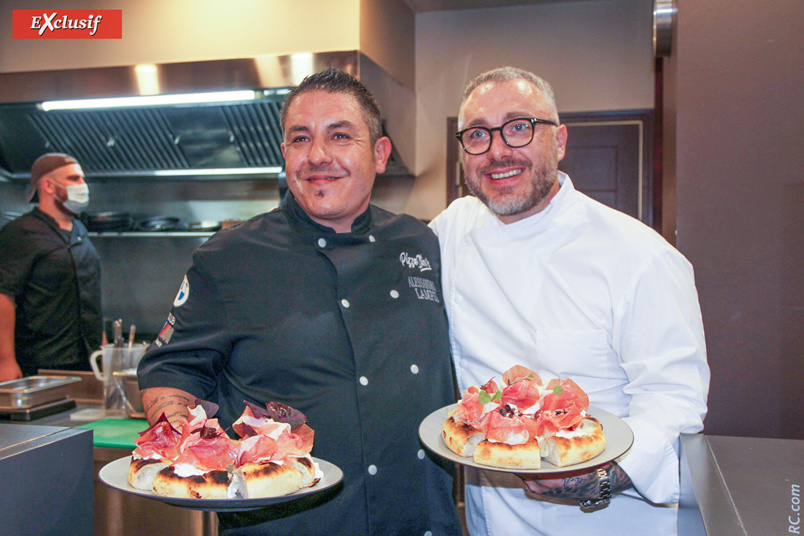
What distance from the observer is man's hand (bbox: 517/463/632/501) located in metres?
1.20

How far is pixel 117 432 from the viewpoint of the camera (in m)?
2.05

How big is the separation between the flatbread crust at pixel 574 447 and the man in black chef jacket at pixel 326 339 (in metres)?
0.37

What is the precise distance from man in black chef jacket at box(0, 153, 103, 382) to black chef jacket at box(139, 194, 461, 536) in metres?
2.49

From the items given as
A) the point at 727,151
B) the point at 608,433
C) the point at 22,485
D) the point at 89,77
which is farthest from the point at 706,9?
the point at 89,77

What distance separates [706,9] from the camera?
5.15 ft

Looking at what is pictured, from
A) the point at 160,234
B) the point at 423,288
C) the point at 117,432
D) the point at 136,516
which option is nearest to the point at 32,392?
the point at 117,432

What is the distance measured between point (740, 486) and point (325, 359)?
0.82 meters

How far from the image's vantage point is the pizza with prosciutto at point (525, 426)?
1075 mm

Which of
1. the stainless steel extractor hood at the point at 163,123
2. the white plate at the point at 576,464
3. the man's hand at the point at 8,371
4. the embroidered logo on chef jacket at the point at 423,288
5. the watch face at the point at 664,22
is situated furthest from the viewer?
the stainless steel extractor hood at the point at 163,123

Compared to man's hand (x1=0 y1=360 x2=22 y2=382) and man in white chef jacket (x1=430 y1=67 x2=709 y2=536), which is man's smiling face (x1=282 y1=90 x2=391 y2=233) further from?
man's hand (x1=0 y1=360 x2=22 y2=382)

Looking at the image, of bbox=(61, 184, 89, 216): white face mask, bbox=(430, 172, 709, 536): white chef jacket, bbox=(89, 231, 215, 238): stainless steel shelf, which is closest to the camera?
bbox=(430, 172, 709, 536): white chef jacket

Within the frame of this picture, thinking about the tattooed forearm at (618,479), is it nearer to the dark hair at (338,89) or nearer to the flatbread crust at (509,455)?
the flatbread crust at (509,455)

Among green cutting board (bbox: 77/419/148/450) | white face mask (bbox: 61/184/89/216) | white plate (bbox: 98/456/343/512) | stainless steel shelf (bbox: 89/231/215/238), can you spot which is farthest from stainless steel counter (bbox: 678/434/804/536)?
stainless steel shelf (bbox: 89/231/215/238)

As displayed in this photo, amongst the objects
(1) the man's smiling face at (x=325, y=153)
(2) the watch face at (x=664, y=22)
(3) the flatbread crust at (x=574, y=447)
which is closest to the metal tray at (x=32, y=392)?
(1) the man's smiling face at (x=325, y=153)
